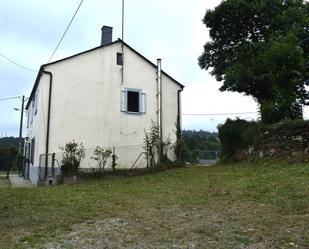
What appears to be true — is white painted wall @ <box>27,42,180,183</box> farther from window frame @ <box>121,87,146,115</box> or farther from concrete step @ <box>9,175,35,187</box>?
concrete step @ <box>9,175,35,187</box>

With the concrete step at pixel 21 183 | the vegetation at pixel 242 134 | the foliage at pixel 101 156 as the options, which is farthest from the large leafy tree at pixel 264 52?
the concrete step at pixel 21 183

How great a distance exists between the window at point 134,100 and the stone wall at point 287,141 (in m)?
6.45

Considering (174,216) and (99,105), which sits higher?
(99,105)

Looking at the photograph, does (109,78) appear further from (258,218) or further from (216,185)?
(258,218)

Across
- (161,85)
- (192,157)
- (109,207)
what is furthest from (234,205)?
(192,157)

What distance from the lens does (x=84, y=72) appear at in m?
17.5

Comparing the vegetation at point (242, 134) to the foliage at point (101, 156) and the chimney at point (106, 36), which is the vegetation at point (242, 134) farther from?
the chimney at point (106, 36)

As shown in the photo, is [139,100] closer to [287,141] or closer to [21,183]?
[21,183]

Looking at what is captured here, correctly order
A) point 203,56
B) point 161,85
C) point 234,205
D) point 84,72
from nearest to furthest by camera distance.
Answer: point 234,205 → point 84,72 → point 161,85 → point 203,56

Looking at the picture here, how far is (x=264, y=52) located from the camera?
53.1ft

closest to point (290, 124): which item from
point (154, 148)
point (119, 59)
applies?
point (154, 148)

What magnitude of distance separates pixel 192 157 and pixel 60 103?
857 cm

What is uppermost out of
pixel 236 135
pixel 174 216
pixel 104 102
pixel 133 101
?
pixel 133 101

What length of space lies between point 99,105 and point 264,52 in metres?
7.48
